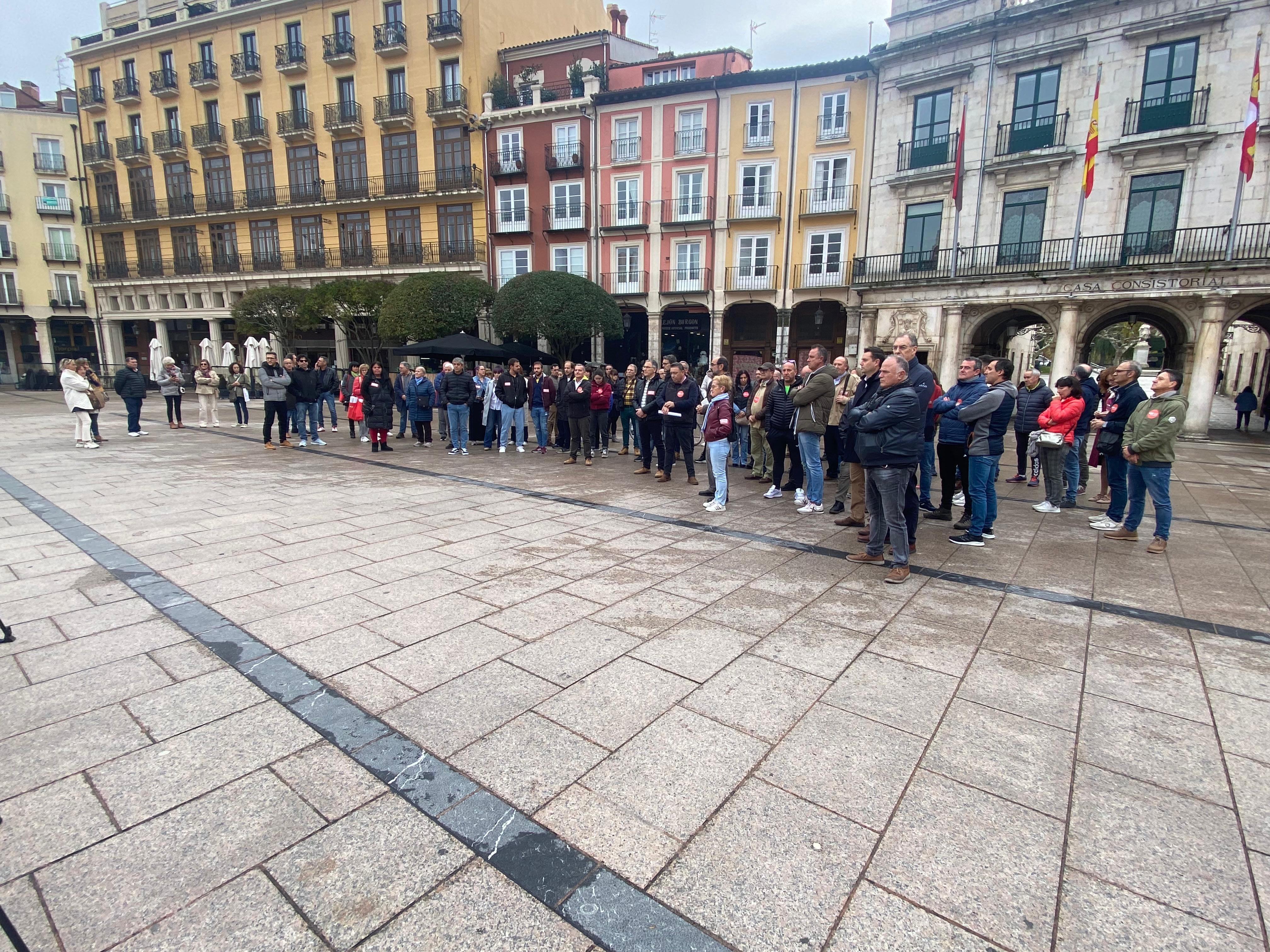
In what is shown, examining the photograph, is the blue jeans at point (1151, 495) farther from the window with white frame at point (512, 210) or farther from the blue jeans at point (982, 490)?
the window with white frame at point (512, 210)

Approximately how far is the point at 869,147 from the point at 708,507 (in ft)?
71.4

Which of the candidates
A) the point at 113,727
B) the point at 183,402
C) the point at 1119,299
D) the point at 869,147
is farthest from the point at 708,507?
the point at 183,402

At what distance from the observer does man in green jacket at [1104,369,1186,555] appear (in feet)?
18.8

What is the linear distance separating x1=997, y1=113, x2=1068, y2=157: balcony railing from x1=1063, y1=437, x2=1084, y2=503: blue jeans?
56.1 ft

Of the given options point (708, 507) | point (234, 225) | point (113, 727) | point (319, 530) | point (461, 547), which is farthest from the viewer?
point (234, 225)

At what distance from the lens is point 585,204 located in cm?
2781

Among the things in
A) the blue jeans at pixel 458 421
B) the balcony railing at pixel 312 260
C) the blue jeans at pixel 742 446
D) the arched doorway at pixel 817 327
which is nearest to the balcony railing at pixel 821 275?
the arched doorway at pixel 817 327

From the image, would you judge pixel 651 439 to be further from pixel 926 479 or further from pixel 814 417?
pixel 926 479

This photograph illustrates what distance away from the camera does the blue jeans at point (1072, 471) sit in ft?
25.9

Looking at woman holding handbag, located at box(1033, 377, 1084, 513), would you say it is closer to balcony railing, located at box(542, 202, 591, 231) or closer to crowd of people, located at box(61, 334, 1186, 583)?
crowd of people, located at box(61, 334, 1186, 583)

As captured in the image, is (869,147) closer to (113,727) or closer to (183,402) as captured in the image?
(113,727)

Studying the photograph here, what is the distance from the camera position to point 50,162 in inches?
1526

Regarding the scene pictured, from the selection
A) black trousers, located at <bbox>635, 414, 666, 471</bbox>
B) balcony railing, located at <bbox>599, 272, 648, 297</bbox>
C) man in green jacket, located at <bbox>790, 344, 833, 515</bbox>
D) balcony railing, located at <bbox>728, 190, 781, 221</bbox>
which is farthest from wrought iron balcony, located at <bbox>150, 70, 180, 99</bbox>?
man in green jacket, located at <bbox>790, 344, 833, 515</bbox>

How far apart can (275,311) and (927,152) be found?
27289 millimetres
